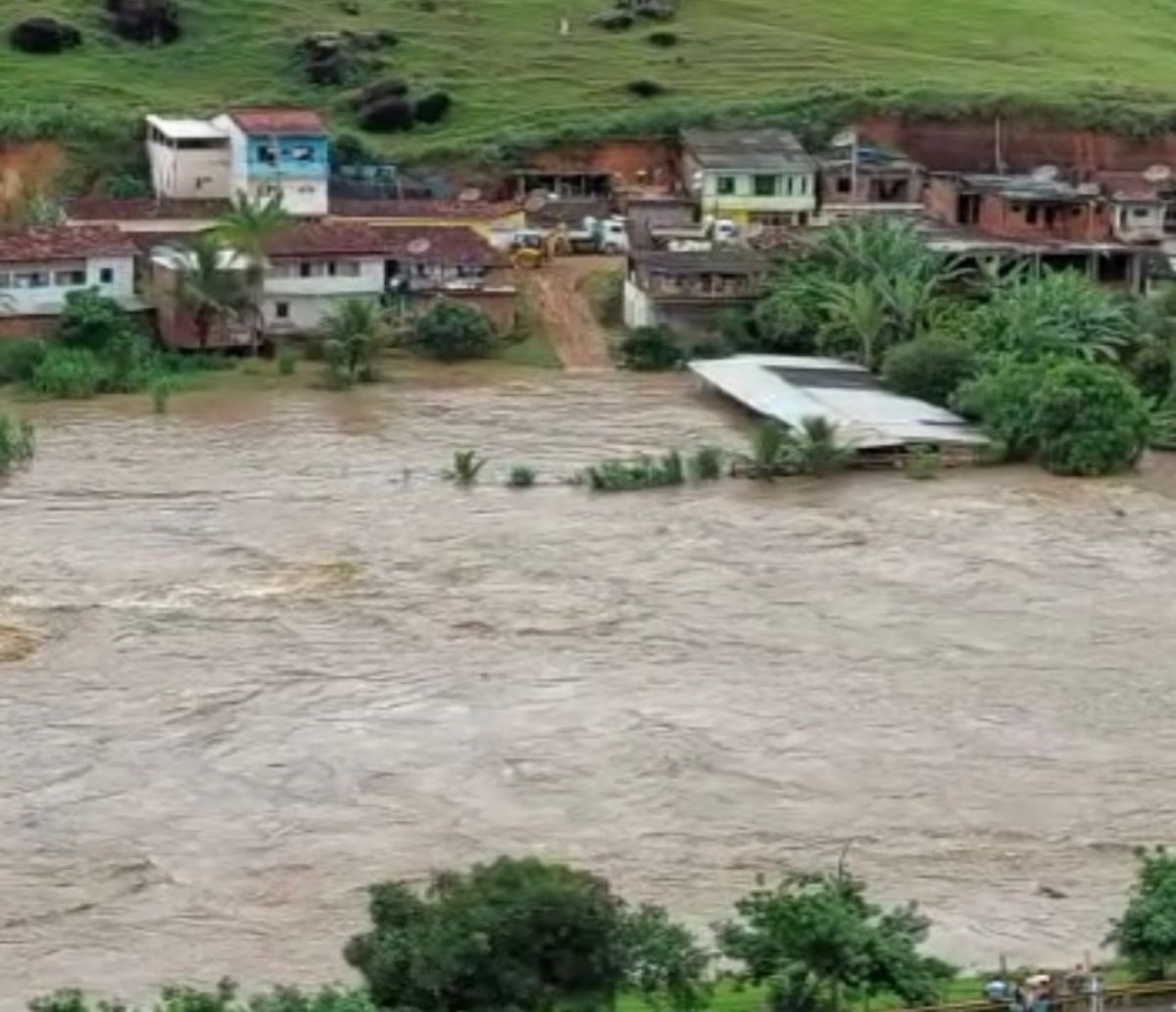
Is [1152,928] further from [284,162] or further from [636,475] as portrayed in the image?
[284,162]

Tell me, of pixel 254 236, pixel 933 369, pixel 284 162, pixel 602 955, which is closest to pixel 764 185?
pixel 284 162

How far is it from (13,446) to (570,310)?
1135cm

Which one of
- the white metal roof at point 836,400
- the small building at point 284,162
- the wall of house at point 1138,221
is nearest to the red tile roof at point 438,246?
the small building at point 284,162

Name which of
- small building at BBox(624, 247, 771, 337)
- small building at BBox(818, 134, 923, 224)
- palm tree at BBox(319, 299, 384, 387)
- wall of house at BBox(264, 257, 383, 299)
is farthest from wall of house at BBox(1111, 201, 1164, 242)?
palm tree at BBox(319, 299, 384, 387)

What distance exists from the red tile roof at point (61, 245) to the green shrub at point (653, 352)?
7.11 metres

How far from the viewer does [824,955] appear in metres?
13.5

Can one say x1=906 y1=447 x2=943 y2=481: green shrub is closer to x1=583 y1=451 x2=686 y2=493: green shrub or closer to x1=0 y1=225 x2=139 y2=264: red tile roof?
x1=583 y1=451 x2=686 y2=493: green shrub

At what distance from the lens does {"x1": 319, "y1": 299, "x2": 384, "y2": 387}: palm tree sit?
35312mm

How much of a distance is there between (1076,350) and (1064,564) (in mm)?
8064

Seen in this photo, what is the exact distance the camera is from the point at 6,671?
2273 cm

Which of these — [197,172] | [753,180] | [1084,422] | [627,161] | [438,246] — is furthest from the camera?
[627,161]

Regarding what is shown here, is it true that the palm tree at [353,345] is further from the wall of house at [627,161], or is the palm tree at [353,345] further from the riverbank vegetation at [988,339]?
the wall of house at [627,161]

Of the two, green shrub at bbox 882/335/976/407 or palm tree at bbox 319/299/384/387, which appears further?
palm tree at bbox 319/299/384/387

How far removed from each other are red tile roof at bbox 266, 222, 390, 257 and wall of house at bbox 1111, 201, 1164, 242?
1179 cm
